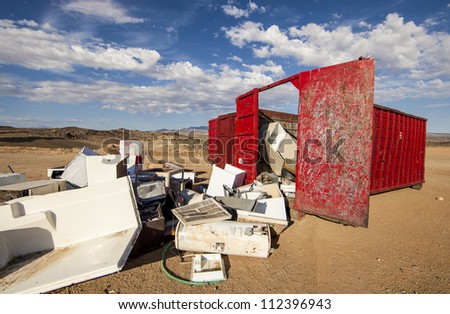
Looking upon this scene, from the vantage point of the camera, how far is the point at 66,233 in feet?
8.73

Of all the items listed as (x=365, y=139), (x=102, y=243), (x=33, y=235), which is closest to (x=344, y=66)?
(x=365, y=139)

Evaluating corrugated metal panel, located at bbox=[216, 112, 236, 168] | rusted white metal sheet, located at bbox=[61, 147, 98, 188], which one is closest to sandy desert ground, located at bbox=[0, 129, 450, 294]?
rusted white metal sheet, located at bbox=[61, 147, 98, 188]

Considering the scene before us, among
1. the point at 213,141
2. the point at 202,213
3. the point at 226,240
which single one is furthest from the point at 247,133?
the point at 213,141

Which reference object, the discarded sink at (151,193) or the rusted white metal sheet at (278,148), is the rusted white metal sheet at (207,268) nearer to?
the discarded sink at (151,193)

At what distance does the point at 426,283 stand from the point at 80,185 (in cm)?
540

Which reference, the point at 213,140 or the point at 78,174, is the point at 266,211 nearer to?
the point at 78,174

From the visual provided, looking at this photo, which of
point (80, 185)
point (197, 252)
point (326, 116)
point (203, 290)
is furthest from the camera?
point (80, 185)

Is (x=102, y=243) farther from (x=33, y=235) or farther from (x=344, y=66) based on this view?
(x=344, y=66)

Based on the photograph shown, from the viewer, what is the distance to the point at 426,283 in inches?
91.7

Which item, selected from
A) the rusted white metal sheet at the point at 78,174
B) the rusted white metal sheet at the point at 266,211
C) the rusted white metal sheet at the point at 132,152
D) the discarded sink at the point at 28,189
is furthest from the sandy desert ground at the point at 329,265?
the rusted white metal sheet at the point at 132,152

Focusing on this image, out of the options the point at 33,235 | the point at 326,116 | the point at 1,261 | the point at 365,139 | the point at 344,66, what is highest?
the point at 344,66

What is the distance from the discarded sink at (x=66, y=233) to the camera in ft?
7.22

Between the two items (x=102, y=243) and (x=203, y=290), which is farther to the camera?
(x=102, y=243)

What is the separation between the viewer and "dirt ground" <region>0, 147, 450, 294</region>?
2.27 metres
